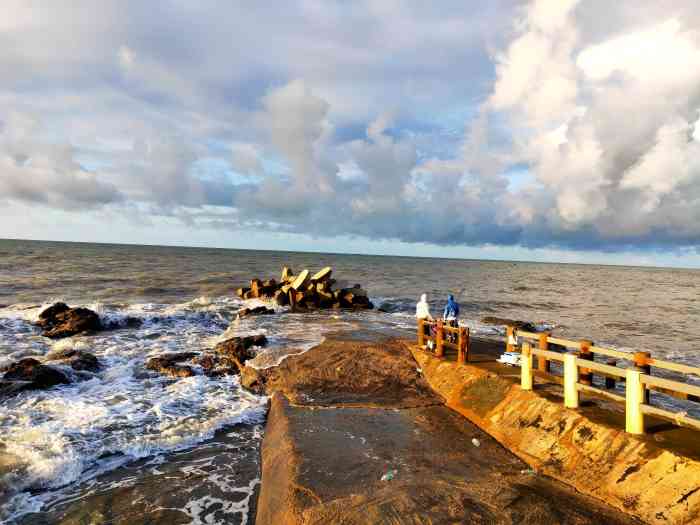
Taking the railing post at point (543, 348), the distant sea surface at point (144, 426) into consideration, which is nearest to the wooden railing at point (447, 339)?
the railing post at point (543, 348)

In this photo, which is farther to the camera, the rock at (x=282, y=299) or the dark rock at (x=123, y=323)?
the rock at (x=282, y=299)

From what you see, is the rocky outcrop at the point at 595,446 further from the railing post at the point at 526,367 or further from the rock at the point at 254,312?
the rock at the point at 254,312

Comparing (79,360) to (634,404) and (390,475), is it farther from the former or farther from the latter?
(634,404)

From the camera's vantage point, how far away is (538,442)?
7.08m

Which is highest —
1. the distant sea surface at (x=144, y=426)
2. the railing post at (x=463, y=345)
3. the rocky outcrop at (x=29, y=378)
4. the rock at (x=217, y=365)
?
the railing post at (x=463, y=345)

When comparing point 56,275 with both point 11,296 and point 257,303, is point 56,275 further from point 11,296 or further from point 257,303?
point 257,303

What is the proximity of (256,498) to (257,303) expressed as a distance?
22.6 metres

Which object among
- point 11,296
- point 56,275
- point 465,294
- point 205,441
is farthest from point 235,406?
point 56,275

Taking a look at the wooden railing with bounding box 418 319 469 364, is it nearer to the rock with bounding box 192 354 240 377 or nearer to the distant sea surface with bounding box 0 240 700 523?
the distant sea surface with bounding box 0 240 700 523

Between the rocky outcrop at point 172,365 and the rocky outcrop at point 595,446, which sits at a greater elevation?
the rocky outcrop at point 595,446

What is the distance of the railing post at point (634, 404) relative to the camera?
20.5ft

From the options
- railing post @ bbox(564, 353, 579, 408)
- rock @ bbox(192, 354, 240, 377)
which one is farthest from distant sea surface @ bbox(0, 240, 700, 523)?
railing post @ bbox(564, 353, 579, 408)

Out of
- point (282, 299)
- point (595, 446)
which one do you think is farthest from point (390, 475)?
point (282, 299)

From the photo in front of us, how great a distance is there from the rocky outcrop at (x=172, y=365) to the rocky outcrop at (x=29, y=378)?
2370 millimetres
